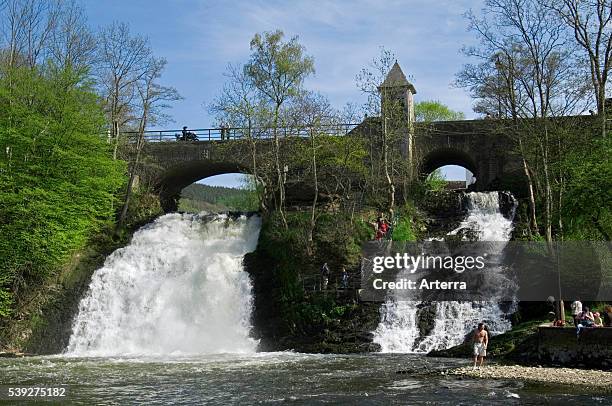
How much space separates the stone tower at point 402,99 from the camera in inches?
1161

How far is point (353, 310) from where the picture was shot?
24641mm

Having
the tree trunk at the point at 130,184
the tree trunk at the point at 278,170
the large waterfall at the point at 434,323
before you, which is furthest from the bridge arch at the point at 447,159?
the tree trunk at the point at 130,184

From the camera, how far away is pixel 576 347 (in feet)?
55.6

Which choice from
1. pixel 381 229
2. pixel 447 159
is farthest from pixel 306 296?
pixel 447 159

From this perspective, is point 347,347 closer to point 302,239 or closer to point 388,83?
point 302,239

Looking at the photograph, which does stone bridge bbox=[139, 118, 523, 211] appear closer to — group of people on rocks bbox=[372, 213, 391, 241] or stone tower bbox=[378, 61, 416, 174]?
stone tower bbox=[378, 61, 416, 174]

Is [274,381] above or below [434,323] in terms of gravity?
below

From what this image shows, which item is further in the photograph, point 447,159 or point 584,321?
point 447,159

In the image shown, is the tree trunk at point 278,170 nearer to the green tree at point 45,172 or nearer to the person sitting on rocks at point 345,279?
the person sitting on rocks at point 345,279

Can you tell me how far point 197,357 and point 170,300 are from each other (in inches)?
215

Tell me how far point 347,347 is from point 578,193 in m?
9.43

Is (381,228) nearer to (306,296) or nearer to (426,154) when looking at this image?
(306,296)

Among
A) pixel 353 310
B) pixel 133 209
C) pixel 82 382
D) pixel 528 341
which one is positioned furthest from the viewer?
pixel 133 209

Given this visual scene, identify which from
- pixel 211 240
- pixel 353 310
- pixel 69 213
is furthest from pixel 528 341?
pixel 69 213
